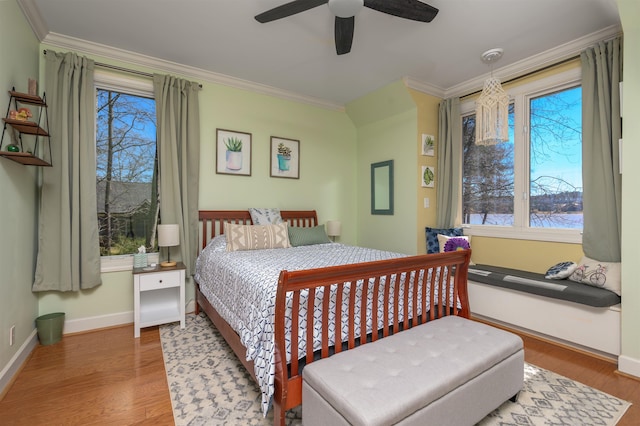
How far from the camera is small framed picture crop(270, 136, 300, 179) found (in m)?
4.14

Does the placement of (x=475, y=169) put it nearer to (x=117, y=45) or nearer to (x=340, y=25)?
(x=340, y=25)

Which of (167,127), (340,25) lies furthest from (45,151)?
(340,25)

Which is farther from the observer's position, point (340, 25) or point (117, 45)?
point (117, 45)

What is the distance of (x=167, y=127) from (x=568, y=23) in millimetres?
4023

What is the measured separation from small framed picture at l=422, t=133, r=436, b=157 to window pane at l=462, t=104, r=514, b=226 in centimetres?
40

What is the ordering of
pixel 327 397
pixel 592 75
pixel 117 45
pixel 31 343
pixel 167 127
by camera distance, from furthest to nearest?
pixel 167 127
pixel 117 45
pixel 592 75
pixel 31 343
pixel 327 397

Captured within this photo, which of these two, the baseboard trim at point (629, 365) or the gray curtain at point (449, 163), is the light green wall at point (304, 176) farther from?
the gray curtain at point (449, 163)

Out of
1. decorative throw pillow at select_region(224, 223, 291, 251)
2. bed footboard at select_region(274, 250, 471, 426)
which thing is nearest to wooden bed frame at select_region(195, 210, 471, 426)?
bed footboard at select_region(274, 250, 471, 426)

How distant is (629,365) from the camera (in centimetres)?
221

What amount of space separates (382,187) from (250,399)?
3.34m

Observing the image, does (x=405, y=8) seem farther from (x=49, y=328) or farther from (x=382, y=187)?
(x=49, y=328)

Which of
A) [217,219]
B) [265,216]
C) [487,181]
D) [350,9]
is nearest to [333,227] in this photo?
[265,216]

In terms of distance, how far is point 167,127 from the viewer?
330 centimetres

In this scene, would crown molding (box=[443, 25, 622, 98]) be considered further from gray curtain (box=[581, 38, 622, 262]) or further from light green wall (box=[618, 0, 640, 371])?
light green wall (box=[618, 0, 640, 371])
